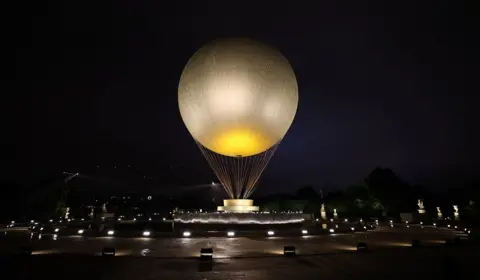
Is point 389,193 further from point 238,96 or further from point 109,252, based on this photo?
point 109,252

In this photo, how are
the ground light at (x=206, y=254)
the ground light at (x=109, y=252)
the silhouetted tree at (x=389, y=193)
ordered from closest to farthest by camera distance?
the ground light at (x=206, y=254) < the ground light at (x=109, y=252) < the silhouetted tree at (x=389, y=193)

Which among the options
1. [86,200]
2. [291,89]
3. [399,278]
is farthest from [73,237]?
[86,200]

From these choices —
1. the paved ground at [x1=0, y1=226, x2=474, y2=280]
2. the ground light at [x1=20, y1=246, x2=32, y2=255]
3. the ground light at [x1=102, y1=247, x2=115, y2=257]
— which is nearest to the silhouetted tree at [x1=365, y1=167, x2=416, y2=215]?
the paved ground at [x1=0, y1=226, x2=474, y2=280]

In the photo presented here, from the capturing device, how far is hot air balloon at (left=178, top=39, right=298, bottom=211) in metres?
22.7

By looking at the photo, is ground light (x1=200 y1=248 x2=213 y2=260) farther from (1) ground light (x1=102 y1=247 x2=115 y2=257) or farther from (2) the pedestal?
(2) the pedestal

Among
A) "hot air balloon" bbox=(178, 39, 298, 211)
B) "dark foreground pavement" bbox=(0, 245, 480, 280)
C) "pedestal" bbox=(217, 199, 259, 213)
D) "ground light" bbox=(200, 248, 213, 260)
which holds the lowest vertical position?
"dark foreground pavement" bbox=(0, 245, 480, 280)

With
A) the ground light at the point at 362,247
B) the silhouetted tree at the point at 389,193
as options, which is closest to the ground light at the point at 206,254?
the ground light at the point at 362,247

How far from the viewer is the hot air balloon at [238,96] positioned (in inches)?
893

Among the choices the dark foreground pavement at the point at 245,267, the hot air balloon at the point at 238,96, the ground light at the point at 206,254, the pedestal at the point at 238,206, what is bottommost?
the dark foreground pavement at the point at 245,267

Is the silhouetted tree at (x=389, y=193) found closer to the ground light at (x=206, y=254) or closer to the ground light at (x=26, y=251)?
the ground light at (x=206, y=254)

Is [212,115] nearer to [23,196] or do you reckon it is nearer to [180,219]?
[180,219]

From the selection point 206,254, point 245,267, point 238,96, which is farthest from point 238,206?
point 245,267

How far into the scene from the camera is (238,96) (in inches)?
891

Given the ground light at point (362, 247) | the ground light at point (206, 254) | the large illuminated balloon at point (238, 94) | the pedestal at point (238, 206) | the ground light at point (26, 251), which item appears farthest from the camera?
the pedestal at point (238, 206)
